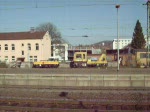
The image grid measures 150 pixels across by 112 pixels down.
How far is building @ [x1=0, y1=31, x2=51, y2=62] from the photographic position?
228ft

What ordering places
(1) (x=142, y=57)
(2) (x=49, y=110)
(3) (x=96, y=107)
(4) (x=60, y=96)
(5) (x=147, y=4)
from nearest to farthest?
1. (2) (x=49, y=110)
2. (3) (x=96, y=107)
3. (4) (x=60, y=96)
4. (5) (x=147, y=4)
5. (1) (x=142, y=57)

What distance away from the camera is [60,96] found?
714 inches

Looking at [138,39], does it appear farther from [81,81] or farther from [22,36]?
[81,81]

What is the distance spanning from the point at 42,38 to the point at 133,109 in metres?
57.7

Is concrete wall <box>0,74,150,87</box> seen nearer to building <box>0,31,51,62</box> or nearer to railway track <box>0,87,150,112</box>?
railway track <box>0,87,150,112</box>

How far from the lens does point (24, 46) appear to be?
7056 cm

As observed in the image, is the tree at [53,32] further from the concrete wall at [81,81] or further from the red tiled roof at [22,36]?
the concrete wall at [81,81]

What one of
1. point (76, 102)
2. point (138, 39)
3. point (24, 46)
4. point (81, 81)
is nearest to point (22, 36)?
point (24, 46)

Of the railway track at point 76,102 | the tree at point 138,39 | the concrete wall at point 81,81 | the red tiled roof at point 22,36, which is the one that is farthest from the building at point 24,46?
the railway track at point 76,102

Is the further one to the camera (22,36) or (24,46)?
(22,36)

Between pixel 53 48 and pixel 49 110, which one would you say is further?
pixel 53 48

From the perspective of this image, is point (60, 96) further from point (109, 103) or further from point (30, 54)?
point (30, 54)

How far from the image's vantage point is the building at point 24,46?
69.6 meters

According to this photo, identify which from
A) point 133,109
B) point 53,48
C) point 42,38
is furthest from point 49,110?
point 53,48
